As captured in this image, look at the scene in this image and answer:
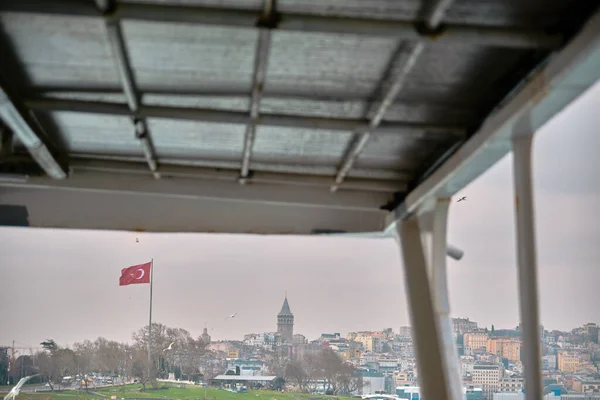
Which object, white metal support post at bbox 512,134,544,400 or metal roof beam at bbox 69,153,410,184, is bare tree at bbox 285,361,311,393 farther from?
white metal support post at bbox 512,134,544,400

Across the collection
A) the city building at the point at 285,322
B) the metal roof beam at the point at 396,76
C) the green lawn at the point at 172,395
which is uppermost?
the metal roof beam at the point at 396,76

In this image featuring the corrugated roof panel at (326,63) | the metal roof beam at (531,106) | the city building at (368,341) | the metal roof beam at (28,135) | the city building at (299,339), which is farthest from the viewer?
the city building at (299,339)

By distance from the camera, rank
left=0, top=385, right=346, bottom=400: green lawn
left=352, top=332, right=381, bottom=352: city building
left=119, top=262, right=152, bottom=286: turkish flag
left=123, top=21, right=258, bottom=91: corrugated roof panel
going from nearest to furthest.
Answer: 1. left=123, top=21, right=258, bottom=91: corrugated roof panel
2. left=119, top=262, right=152, bottom=286: turkish flag
3. left=0, top=385, right=346, bottom=400: green lawn
4. left=352, top=332, right=381, bottom=352: city building

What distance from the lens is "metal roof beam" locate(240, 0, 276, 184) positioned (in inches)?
267

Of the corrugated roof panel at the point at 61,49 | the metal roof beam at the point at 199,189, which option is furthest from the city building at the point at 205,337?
the corrugated roof panel at the point at 61,49

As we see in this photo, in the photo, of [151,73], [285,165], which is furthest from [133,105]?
[285,165]

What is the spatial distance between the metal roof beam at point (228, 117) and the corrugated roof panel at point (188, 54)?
0.59 m

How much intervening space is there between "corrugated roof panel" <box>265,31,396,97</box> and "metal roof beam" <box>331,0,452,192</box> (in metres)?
0.13

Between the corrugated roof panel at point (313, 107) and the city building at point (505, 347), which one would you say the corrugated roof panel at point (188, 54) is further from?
the city building at point (505, 347)

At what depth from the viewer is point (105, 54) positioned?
8.12 meters

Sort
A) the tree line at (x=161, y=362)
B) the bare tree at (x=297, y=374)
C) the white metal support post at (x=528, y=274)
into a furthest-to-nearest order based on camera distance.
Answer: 1. the bare tree at (x=297, y=374)
2. the tree line at (x=161, y=362)
3. the white metal support post at (x=528, y=274)

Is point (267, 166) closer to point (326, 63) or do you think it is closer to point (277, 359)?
point (326, 63)

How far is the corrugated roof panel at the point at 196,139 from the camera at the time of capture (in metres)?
10.7

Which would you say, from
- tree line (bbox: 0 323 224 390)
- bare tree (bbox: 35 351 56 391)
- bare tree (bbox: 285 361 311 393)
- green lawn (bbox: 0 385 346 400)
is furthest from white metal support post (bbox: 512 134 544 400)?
bare tree (bbox: 35 351 56 391)
